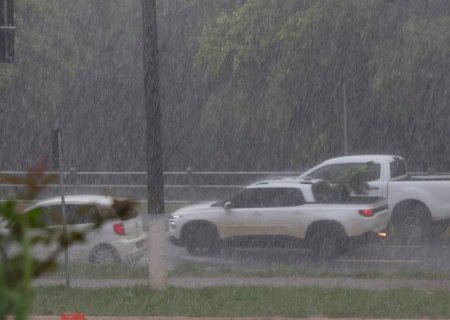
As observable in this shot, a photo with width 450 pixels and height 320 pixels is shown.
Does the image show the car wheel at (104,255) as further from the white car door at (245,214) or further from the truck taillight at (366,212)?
the truck taillight at (366,212)

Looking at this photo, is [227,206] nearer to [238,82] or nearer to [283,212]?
[283,212]

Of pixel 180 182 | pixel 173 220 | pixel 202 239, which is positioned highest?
pixel 180 182

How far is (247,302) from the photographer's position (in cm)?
1006

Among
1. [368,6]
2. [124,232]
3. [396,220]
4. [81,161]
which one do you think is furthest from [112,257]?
[81,161]

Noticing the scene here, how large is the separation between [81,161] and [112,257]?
18.4 meters

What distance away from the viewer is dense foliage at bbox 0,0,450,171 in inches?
869

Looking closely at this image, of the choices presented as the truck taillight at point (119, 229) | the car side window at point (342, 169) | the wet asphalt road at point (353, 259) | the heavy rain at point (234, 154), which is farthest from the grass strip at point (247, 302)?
the car side window at point (342, 169)

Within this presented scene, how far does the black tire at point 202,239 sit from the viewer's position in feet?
54.1

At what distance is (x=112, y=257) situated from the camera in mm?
14492

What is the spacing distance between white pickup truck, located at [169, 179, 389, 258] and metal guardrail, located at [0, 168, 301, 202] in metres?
6.50

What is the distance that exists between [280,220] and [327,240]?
39.7 inches

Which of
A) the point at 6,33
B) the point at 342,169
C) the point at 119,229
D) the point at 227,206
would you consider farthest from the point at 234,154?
the point at 6,33

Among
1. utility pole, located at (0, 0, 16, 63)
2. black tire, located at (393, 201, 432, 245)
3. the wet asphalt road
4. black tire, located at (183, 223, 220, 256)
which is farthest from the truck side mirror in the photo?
utility pole, located at (0, 0, 16, 63)

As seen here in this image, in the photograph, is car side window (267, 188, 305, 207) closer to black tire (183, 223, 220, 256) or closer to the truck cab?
black tire (183, 223, 220, 256)
